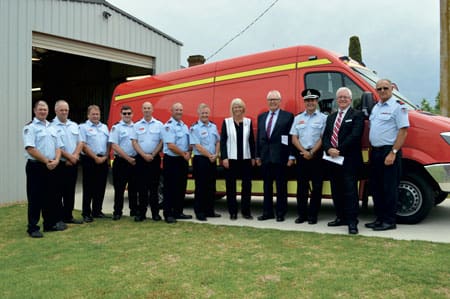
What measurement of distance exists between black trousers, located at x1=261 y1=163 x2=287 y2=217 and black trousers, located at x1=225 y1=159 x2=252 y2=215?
244 mm

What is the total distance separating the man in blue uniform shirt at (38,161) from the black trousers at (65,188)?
312mm

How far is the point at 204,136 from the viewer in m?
6.36

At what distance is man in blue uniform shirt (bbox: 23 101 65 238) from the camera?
5.30 meters

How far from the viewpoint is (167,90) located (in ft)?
26.1

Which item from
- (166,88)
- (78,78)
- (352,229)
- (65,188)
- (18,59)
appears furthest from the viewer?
(78,78)

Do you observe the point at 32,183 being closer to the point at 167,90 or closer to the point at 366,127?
the point at 167,90

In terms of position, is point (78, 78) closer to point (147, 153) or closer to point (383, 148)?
point (147, 153)

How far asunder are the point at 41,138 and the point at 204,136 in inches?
88.7

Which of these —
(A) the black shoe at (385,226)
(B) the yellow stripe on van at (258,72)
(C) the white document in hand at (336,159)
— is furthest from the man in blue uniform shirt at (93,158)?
(A) the black shoe at (385,226)

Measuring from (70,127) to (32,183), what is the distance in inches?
40.2

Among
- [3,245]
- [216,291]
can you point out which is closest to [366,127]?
[216,291]

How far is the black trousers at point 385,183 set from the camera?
5301 millimetres

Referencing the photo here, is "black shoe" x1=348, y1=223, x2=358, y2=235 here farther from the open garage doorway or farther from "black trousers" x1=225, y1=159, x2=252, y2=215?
the open garage doorway

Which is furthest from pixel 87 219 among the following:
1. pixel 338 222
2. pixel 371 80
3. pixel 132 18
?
pixel 132 18
